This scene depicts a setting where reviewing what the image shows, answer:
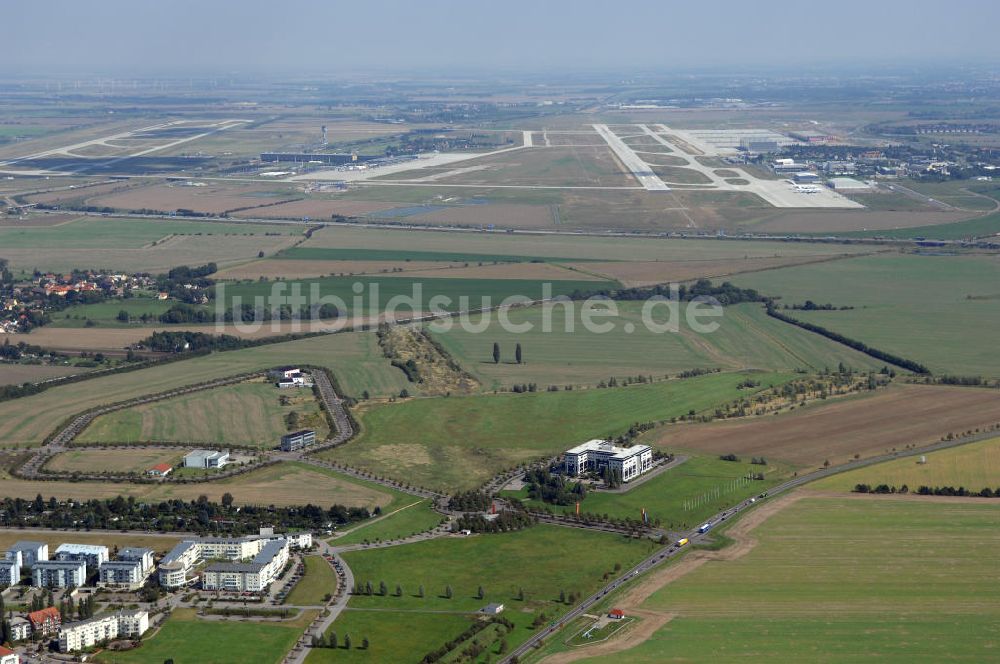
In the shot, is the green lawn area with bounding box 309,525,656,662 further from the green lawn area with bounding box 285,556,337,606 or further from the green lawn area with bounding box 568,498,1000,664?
the green lawn area with bounding box 568,498,1000,664

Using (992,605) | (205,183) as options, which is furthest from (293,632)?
(205,183)

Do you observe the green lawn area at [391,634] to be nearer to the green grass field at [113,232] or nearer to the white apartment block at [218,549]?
the white apartment block at [218,549]

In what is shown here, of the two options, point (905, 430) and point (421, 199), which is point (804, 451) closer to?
point (905, 430)

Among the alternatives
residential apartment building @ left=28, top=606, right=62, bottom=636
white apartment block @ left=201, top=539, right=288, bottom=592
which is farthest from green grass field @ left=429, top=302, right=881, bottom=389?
residential apartment building @ left=28, top=606, right=62, bottom=636

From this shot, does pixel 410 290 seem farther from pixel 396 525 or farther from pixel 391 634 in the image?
pixel 391 634

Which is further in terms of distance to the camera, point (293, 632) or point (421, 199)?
point (421, 199)

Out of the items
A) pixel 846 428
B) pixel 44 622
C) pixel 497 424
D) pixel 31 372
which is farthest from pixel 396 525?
pixel 31 372
